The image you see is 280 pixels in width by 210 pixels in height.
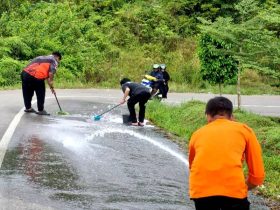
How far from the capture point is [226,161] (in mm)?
4641

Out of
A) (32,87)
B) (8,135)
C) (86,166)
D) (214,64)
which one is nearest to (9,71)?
(214,64)

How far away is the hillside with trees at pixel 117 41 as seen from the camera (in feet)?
85.0

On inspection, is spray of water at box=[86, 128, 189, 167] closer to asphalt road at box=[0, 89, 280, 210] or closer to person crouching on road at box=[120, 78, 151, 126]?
asphalt road at box=[0, 89, 280, 210]

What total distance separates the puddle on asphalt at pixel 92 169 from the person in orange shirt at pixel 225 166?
88.0 inches

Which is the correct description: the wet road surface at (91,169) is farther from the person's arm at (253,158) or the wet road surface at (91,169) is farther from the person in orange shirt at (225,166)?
the person's arm at (253,158)

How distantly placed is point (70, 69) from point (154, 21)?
27.5ft

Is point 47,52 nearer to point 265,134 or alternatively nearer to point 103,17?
point 103,17

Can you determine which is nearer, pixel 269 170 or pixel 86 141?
pixel 269 170

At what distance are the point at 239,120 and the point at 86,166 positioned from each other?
755 centimetres

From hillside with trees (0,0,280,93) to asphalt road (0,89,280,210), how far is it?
32.0ft

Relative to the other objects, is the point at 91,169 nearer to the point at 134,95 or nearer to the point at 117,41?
the point at 134,95

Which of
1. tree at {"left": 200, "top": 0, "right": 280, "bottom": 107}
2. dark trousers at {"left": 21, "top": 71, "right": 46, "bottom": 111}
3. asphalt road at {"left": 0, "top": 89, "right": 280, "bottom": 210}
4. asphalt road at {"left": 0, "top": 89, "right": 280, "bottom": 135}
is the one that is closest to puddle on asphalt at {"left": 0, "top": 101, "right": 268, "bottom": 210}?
asphalt road at {"left": 0, "top": 89, "right": 280, "bottom": 210}

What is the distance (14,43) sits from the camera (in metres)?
27.2

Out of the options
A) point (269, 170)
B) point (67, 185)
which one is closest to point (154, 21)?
point (269, 170)
